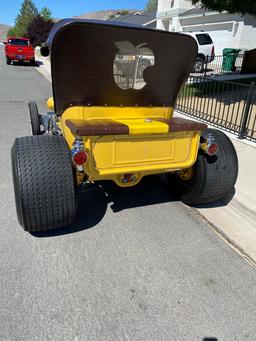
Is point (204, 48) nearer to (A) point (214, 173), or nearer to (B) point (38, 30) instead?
(A) point (214, 173)

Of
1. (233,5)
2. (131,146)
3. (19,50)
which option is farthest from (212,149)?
(19,50)

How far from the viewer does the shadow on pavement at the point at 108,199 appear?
327 centimetres

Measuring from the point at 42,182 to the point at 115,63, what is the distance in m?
1.36

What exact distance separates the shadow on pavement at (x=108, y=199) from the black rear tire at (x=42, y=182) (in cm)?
39

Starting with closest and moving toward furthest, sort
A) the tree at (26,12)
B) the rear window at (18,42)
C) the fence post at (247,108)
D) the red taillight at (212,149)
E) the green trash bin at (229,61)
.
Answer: the red taillight at (212,149)
the fence post at (247,108)
the green trash bin at (229,61)
the rear window at (18,42)
the tree at (26,12)

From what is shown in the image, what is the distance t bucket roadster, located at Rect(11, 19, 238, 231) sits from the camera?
2703mm

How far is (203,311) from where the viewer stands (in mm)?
2318

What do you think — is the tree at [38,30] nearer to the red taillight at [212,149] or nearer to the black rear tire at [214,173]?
the black rear tire at [214,173]

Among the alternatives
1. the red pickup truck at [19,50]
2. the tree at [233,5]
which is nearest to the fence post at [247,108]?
the tree at [233,5]

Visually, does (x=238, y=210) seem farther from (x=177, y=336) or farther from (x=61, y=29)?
(x=61, y=29)

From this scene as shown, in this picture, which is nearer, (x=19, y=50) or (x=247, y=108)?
(x=247, y=108)

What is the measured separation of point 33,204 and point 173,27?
34.1 m

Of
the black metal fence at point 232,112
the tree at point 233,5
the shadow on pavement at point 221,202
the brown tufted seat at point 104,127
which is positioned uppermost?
the tree at point 233,5

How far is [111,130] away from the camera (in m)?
2.66
